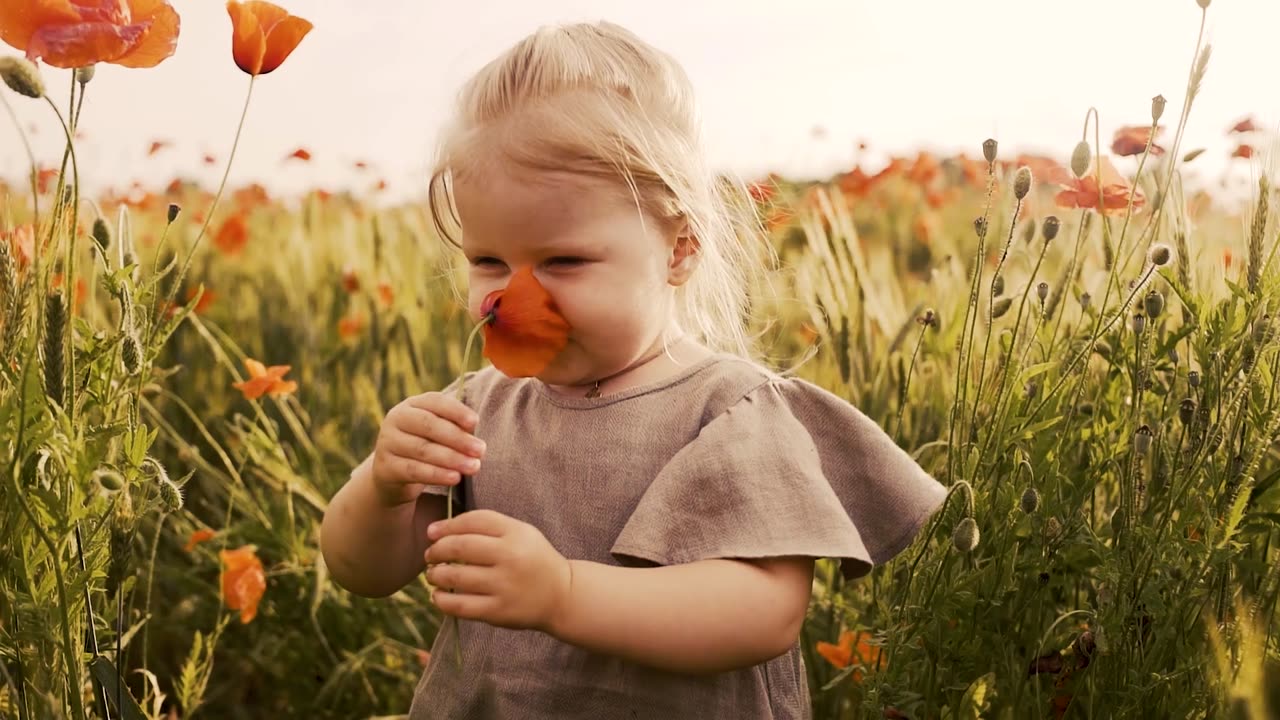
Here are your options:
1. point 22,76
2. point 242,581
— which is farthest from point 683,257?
point 242,581

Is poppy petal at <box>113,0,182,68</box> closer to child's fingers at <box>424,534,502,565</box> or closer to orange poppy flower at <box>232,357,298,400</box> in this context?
child's fingers at <box>424,534,502,565</box>

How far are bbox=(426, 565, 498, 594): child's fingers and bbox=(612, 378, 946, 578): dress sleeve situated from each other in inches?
8.0

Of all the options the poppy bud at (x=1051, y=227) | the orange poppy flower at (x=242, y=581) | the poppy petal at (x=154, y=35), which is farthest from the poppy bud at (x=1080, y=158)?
the orange poppy flower at (x=242, y=581)

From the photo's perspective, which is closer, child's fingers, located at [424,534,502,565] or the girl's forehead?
child's fingers, located at [424,534,502,565]

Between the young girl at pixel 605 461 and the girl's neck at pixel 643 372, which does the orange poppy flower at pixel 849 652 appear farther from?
the girl's neck at pixel 643 372

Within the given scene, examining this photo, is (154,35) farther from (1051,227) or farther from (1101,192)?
(1101,192)

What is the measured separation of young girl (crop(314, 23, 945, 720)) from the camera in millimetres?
1194

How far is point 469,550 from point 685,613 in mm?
225

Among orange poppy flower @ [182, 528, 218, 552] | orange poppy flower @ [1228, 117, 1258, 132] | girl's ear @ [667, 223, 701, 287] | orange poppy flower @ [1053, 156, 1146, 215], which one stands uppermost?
orange poppy flower @ [1228, 117, 1258, 132]

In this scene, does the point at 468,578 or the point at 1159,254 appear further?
the point at 1159,254

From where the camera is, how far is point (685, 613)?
3.96 feet

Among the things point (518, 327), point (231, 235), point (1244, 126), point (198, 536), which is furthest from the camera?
point (231, 235)

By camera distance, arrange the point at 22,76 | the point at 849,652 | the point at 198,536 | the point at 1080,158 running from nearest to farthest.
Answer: the point at 22,76
the point at 1080,158
the point at 849,652
the point at 198,536

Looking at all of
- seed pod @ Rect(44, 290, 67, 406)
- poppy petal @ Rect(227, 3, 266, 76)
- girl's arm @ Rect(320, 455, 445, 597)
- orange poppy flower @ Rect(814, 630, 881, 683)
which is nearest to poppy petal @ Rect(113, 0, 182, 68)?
poppy petal @ Rect(227, 3, 266, 76)
